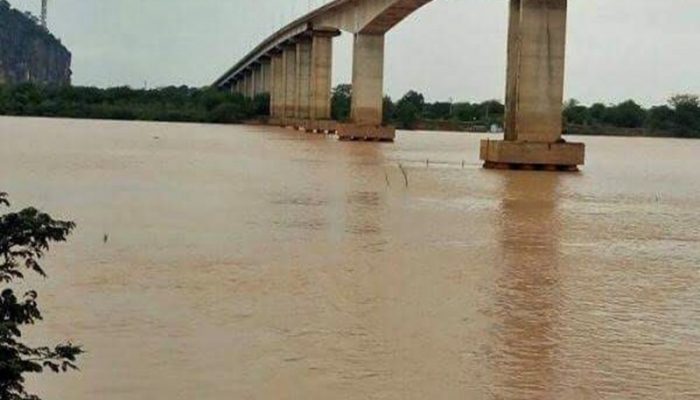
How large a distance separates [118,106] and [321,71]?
51.2m

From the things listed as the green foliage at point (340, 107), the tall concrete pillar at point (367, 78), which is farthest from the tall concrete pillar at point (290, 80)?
the tall concrete pillar at point (367, 78)

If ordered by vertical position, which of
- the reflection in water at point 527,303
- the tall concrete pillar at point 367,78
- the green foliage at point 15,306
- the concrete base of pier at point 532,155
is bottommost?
the reflection in water at point 527,303

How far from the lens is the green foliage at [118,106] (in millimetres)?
117750

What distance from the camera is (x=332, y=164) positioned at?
36.1m

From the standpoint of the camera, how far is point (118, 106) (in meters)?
126

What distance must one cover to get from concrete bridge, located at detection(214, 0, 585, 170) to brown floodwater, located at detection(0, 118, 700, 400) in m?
11.6

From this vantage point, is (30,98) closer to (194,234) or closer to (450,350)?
(194,234)

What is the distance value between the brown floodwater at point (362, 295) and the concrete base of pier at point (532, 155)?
1086 centimetres

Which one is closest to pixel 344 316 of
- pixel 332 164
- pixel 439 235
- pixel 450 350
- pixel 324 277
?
pixel 450 350

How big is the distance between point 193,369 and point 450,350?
196 centimetres

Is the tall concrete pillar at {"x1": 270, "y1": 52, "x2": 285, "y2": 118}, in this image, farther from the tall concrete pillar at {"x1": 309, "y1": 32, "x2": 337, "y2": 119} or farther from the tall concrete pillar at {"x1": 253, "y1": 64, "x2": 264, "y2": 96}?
the tall concrete pillar at {"x1": 309, "y1": 32, "x2": 337, "y2": 119}

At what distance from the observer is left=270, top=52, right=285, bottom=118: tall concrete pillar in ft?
333

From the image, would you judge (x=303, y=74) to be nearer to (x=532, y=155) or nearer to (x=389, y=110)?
(x=389, y=110)

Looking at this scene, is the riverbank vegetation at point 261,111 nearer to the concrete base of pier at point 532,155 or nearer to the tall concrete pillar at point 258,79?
the tall concrete pillar at point 258,79
